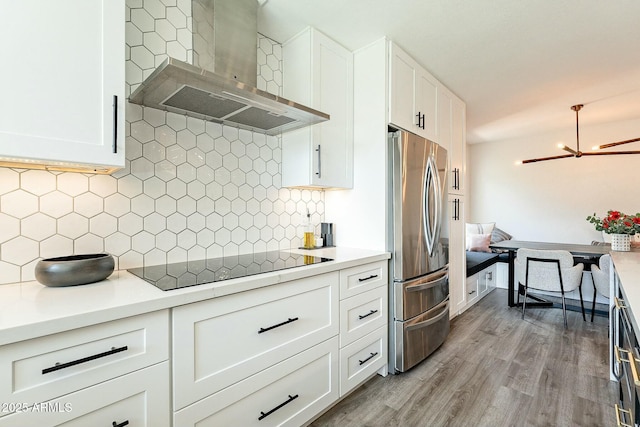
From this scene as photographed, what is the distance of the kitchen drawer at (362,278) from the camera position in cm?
173

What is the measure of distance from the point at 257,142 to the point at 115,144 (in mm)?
972

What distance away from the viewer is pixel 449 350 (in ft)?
8.17

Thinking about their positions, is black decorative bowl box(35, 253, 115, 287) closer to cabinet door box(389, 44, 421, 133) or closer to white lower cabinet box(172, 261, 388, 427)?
white lower cabinet box(172, 261, 388, 427)

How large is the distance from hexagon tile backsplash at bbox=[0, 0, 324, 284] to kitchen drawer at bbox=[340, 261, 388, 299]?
635 millimetres

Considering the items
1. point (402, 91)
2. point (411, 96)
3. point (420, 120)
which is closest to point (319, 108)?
point (402, 91)

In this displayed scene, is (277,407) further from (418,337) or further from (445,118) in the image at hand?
(445,118)

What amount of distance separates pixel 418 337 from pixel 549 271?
2017mm

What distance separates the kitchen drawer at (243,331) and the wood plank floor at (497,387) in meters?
0.60

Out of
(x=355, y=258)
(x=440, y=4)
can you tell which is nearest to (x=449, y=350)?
(x=355, y=258)

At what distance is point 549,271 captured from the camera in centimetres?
315

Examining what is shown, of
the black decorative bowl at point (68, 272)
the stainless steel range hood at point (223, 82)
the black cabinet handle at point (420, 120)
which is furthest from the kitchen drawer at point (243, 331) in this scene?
the black cabinet handle at point (420, 120)

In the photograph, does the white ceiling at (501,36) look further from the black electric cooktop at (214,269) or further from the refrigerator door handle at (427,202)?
the black electric cooktop at (214,269)

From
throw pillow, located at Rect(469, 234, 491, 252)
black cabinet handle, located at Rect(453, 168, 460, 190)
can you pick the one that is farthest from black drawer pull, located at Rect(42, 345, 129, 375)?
throw pillow, located at Rect(469, 234, 491, 252)

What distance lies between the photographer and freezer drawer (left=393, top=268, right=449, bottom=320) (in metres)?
2.05
